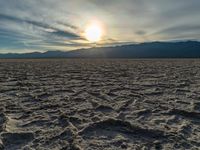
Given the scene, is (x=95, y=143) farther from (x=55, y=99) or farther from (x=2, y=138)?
(x=55, y=99)

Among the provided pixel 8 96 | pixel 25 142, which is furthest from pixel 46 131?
pixel 8 96

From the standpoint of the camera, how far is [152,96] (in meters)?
7.22

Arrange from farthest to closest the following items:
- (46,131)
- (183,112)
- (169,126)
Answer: (183,112) → (169,126) → (46,131)

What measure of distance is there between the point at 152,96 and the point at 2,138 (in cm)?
451

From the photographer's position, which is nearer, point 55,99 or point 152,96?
point 55,99

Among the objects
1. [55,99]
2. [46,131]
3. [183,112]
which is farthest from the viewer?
[55,99]

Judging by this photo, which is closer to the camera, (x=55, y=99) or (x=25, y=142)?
(x=25, y=142)

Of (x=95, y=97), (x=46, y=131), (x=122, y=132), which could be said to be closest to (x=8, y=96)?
(x=95, y=97)

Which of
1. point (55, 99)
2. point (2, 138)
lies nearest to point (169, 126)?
point (2, 138)

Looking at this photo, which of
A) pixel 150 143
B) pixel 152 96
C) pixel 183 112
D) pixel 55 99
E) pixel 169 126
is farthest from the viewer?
pixel 152 96

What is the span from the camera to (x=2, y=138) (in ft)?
12.2

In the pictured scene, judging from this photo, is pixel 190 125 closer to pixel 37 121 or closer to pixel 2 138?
pixel 37 121

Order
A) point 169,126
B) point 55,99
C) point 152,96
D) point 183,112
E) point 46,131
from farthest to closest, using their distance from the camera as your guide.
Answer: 1. point 152,96
2. point 55,99
3. point 183,112
4. point 169,126
5. point 46,131

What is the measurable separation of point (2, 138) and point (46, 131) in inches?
25.6
